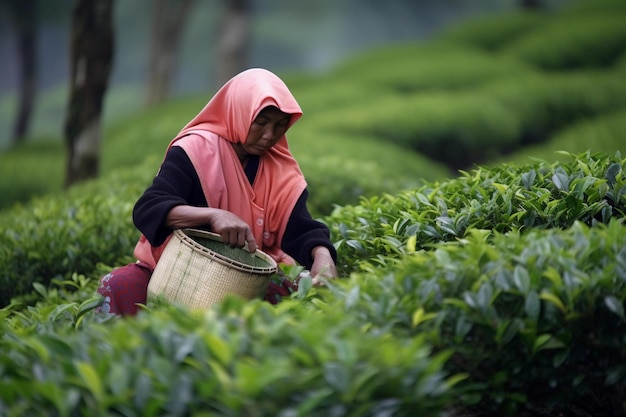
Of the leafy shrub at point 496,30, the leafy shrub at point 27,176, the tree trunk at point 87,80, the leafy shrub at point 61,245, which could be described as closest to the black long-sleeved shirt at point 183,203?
the leafy shrub at point 61,245

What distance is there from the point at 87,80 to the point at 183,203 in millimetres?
4054

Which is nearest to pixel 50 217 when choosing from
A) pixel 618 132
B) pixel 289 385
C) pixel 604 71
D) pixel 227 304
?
pixel 227 304

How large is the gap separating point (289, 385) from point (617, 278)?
107 centimetres

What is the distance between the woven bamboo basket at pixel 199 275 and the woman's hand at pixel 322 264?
19cm

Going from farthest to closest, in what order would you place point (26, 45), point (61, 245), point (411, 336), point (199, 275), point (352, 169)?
1. point (26, 45)
2. point (352, 169)
3. point (61, 245)
4. point (199, 275)
5. point (411, 336)

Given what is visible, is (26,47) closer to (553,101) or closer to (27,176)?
(27,176)

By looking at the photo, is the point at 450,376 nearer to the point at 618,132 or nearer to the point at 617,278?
the point at 617,278

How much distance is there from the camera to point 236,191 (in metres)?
3.40

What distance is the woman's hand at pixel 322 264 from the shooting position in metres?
3.23

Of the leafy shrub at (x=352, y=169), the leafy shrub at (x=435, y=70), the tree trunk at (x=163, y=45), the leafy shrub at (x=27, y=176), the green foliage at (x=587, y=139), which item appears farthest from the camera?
the tree trunk at (x=163, y=45)

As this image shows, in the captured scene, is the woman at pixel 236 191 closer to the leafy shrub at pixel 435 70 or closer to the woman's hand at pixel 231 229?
the woman's hand at pixel 231 229

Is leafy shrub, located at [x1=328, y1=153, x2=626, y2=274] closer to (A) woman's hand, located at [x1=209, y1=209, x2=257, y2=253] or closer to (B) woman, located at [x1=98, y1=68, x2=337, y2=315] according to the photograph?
(B) woman, located at [x1=98, y1=68, x2=337, y2=315]

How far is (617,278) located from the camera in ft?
8.40

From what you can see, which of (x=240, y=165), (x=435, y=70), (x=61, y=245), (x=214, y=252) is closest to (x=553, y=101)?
(x=435, y=70)
